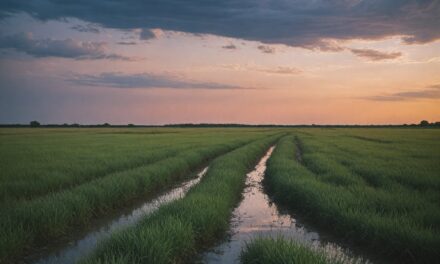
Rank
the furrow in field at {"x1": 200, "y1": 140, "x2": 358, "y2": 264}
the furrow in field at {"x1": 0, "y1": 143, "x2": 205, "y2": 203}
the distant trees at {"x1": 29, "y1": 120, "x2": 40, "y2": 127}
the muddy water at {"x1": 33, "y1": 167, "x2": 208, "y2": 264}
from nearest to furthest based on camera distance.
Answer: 1. the muddy water at {"x1": 33, "y1": 167, "x2": 208, "y2": 264}
2. the furrow in field at {"x1": 200, "y1": 140, "x2": 358, "y2": 264}
3. the furrow in field at {"x1": 0, "y1": 143, "x2": 205, "y2": 203}
4. the distant trees at {"x1": 29, "y1": 120, "x2": 40, "y2": 127}

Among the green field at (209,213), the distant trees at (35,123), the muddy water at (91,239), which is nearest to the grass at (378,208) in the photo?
the green field at (209,213)

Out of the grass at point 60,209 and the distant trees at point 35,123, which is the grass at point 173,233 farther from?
the distant trees at point 35,123

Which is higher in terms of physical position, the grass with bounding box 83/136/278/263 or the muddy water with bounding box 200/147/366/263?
the grass with bounding box 83/136/278/263

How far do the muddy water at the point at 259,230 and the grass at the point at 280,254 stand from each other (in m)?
0.35

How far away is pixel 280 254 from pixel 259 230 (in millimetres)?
2662

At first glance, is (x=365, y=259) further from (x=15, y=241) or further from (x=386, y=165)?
(x=386, y=165)

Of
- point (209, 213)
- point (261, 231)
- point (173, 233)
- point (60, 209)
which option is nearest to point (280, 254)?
point (173, 233)

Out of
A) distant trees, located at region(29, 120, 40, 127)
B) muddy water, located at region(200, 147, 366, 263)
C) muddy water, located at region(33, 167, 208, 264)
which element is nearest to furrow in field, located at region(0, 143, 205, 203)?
muddy water, located at region(33, 167, 208, 264)

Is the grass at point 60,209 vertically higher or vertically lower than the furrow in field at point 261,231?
higher

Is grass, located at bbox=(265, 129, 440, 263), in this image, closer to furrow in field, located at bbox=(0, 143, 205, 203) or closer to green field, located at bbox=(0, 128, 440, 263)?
green field, located at bbox=(0, 128, 440, 263)

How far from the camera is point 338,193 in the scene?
8984 mm

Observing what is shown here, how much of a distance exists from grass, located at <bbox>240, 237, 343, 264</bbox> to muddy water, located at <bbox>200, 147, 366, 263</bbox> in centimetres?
35

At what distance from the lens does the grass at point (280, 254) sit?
472 centimetres

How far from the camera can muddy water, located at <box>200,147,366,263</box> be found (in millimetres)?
6025
